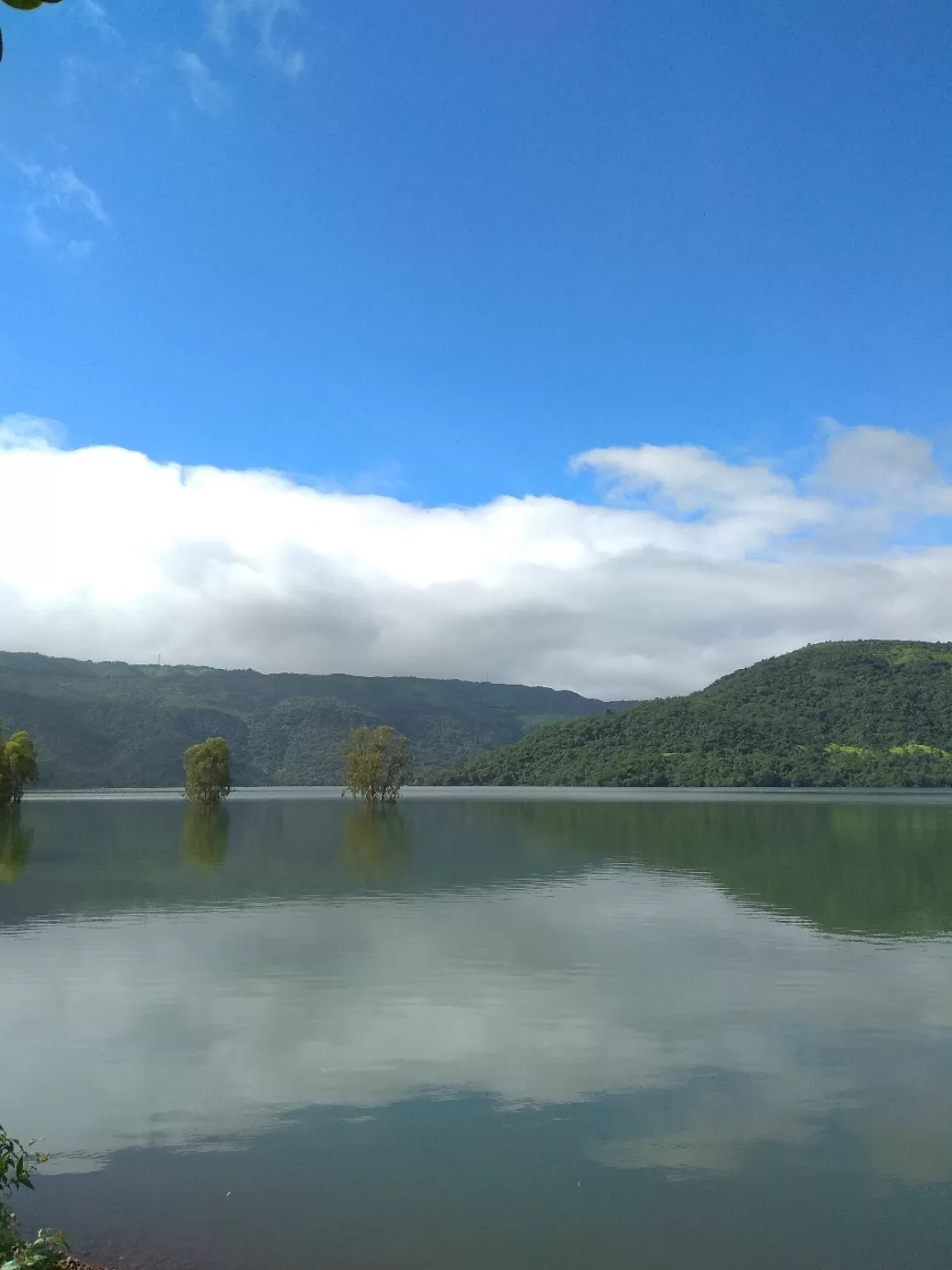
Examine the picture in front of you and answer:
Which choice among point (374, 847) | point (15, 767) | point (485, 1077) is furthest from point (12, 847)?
point (485, 1077)

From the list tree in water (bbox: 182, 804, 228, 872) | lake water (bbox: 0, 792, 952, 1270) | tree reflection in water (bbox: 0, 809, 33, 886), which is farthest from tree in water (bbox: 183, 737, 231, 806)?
lake water (bbox: 0, 792, 952, 1270)

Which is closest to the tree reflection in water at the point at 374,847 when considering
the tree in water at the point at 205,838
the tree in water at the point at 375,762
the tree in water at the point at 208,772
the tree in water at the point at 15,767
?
the tree in water at the point at 205,838

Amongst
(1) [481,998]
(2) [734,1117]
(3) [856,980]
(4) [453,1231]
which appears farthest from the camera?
(3) [856,980]

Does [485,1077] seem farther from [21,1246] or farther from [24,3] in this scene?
[24,3]

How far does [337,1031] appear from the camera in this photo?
20.2 metres

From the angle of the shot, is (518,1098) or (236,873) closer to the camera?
(518,1098)

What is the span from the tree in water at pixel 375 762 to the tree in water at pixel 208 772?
18.1m

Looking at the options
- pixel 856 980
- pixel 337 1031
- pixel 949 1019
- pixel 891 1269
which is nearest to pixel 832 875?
pixel 856 980

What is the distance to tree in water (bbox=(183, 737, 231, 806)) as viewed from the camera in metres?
133

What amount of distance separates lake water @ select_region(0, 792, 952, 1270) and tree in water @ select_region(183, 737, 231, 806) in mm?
92916

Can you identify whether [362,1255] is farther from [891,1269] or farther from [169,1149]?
[891,1269]

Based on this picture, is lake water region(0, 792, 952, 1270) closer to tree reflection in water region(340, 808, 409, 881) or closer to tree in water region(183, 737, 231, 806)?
tree reflection in water region(340, 808, 409, 881)

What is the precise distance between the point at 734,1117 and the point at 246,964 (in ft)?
53.2

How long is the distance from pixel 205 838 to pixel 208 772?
55.8m
